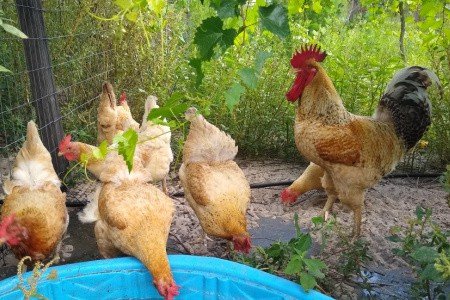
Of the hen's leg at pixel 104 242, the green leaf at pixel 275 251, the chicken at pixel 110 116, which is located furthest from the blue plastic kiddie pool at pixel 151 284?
the chicken at pixel 110 116

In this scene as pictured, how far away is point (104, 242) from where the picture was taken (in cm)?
267

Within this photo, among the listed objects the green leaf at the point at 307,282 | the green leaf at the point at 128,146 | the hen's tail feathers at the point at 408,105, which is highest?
the green leaf at the point at 128,146

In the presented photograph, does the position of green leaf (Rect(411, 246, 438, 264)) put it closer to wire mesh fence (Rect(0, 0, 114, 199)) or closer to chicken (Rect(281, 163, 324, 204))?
chicken (Rect(281, 163, 324, 204))

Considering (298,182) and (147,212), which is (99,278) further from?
(298,182)

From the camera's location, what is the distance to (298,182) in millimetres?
3607

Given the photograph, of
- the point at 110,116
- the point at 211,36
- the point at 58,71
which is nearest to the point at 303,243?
the point at 211,36

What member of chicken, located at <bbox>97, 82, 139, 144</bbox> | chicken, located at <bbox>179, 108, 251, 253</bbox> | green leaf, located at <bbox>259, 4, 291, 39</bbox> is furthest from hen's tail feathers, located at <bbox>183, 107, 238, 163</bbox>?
green leaf, located at <bbox>259, 4, 291, 39</bbox>

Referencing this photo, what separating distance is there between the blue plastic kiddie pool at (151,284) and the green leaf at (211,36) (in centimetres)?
123

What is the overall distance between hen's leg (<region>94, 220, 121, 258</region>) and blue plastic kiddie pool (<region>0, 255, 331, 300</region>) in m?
0.37

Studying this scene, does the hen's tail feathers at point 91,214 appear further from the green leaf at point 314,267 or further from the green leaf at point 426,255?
the green leaf at point 426,255

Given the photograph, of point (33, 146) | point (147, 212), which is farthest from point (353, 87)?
point (33, 146)

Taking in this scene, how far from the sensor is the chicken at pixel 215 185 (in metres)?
2.63

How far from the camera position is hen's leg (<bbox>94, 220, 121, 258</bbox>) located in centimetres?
264

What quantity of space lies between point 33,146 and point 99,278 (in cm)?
114
